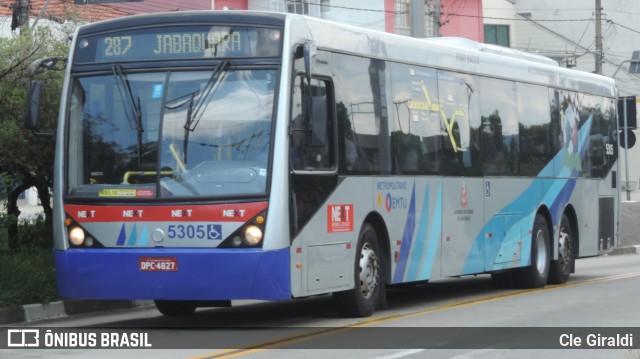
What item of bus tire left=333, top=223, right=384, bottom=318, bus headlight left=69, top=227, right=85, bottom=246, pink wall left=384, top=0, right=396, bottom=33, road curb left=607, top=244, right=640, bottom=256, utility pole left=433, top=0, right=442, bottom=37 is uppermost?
pink wall left=384, top=0, right=396, bottom=33

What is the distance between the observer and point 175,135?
12664mm

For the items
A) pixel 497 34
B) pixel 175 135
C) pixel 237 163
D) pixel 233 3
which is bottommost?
pixel 237 163

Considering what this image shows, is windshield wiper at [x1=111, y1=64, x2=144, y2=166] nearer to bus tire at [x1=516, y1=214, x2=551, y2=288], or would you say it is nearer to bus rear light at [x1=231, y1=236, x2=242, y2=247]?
bus rear light at [x1=231, y1=236, x2=242, y2=247]

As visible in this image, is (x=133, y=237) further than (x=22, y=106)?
No

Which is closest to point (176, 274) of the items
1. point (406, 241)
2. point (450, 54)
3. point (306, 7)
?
point (406, 241)

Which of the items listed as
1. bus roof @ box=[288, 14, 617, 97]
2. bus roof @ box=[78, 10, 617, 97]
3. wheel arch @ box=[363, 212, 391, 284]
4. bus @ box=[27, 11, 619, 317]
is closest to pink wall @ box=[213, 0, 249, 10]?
bus roof @ box=[288, 14, 617, 97]

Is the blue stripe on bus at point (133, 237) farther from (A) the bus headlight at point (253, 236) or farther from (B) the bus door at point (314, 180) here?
(B) the bus door at point (314, 180)

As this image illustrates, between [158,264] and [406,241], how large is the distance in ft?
12.4

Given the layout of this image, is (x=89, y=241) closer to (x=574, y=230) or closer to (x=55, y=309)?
(x=55, y=309)

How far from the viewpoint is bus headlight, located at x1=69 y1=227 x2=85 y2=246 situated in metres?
13.0

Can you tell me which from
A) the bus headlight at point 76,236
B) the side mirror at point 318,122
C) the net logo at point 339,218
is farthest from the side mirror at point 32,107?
the net logo at point 339,218

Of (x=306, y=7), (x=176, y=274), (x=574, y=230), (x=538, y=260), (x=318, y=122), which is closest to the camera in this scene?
(x=176, y=274)

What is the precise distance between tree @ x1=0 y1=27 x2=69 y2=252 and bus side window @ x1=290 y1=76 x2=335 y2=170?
4.44 metres

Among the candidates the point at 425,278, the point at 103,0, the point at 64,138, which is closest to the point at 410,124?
the point at 425,278
